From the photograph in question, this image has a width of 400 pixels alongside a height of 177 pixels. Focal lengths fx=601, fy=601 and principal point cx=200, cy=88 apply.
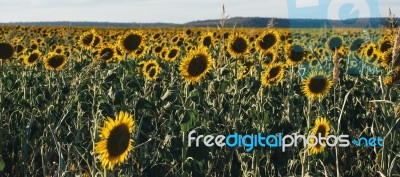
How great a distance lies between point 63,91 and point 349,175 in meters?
2.69

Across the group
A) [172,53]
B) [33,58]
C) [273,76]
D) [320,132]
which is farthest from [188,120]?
[172,53]

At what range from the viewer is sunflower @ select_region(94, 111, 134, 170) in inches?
88.4

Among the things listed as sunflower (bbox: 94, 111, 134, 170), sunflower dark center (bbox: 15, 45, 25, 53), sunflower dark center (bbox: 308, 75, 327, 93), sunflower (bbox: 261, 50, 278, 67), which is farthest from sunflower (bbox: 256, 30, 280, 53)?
sunflower (bbox: 94, 111, 134, 170)

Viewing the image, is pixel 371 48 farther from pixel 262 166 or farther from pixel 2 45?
pixel 2 45

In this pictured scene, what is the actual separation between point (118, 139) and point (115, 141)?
14 millimetres

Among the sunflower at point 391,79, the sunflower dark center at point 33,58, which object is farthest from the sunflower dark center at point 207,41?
the sunflower at point 391,79

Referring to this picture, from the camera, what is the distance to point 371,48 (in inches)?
292

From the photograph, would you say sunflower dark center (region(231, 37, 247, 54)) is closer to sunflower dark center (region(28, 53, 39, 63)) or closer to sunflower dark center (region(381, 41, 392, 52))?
sunflower dark center (region(381, 41, 392, 52))

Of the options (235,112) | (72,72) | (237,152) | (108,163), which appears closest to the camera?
(108,163)

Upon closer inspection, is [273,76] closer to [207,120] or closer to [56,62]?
[207,120]

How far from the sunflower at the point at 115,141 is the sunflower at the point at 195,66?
2.15m

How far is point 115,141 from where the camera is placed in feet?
7.50

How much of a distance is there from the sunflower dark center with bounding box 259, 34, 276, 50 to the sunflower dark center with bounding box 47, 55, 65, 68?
210 cm

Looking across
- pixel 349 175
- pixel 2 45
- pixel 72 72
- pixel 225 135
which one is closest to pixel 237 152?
pixel 225 135
